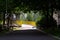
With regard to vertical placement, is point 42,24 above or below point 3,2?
below

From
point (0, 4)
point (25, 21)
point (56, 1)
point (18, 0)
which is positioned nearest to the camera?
point (56, 1)

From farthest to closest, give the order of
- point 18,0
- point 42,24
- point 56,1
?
point 42,24
point 18,0
point 56,1

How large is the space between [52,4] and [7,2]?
12260 mm

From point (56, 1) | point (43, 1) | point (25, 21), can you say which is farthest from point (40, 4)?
point (25, 21)

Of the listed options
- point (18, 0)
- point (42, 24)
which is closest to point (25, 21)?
point (42, 24)

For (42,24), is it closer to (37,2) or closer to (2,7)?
(2,7)

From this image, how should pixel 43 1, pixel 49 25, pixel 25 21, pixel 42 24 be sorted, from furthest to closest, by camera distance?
1. pixel 25 21
2. pixel 42 24
3. pixel 49 25
4. pixel 43 1

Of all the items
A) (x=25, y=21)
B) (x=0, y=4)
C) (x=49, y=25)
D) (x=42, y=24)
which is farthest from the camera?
(x=25, y=21)

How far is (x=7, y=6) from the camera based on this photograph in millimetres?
40344

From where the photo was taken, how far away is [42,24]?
50.8 m

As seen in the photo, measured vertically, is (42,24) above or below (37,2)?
below

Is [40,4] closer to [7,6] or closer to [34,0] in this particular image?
[34,0]

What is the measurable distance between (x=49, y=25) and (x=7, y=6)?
852cm

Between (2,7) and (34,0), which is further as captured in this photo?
(2,7)
